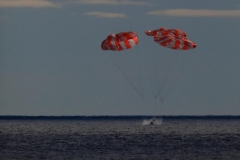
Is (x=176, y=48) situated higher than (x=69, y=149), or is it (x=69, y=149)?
(x=176, y=48)

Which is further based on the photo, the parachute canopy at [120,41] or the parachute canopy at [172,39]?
the parachute canopy at [120,41]

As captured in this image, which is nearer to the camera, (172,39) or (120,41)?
(172,39)

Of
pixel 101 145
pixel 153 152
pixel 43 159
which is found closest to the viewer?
pixel 43 159

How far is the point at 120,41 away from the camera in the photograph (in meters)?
52.5

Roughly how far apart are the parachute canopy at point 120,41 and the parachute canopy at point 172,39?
1139mm

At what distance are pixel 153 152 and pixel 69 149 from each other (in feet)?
21.5

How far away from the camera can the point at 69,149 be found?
56.8 metres

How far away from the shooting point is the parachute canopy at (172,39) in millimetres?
51344

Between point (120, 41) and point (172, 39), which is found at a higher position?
point (172, 39)

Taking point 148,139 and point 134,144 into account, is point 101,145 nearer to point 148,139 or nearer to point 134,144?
point 134,144

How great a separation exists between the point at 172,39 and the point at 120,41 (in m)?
3.48

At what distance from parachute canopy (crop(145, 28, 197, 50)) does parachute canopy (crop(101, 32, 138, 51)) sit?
114 centimetres

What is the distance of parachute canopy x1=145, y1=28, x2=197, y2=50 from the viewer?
51.3m

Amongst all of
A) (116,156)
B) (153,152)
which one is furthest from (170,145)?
(116,156)
